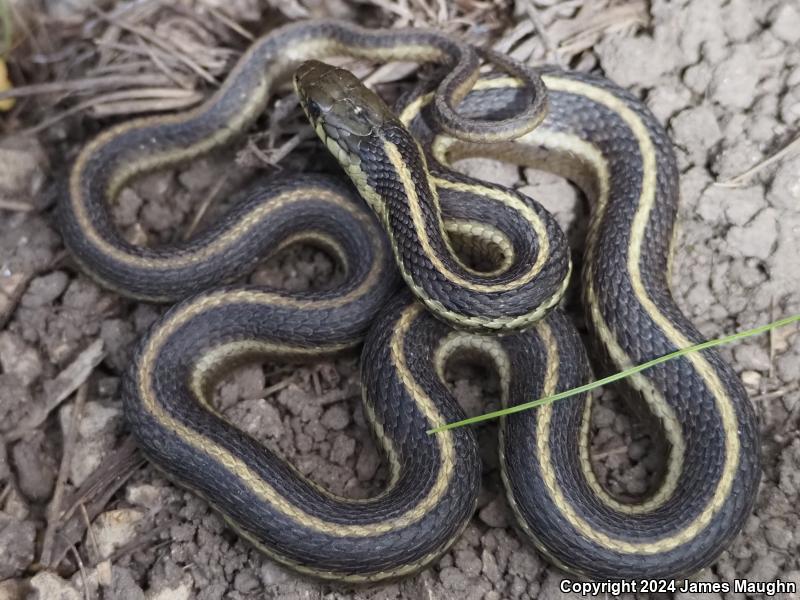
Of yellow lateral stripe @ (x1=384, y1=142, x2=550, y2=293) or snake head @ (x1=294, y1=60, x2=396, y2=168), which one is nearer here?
yellow lateral stripe @ (x1=384, y1=142, x2=550, y2=293)

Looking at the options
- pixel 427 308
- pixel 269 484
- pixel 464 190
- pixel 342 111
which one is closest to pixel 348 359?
pixel 427 308

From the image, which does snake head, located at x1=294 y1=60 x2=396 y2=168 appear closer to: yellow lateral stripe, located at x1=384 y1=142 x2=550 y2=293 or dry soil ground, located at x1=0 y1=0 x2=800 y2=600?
yellow lateral stripe, located at x1=384 y1=142 x2=550 y2=293

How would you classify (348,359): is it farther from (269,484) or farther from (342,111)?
(342,111)

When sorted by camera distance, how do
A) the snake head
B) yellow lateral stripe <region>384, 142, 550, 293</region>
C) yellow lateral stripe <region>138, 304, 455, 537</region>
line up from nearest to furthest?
yellow lateral stripe <region>138, 304, 455, 537</region> < yellow lateral stripe <region>384, 142, 550, 293</region> < the snake head

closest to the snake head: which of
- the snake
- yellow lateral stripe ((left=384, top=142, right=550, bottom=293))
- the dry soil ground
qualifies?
the snake

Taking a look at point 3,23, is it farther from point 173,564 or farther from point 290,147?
point 173,564

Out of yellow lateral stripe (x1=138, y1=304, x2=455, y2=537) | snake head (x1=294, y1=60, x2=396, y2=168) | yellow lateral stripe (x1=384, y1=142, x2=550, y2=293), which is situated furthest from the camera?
snake head (x1=294, y1=60, x2=396, y2=168)
